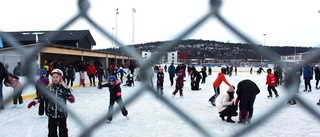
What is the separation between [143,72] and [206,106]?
22.7 ft

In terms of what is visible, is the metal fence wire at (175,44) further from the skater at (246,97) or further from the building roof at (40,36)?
the skater at (246,97)

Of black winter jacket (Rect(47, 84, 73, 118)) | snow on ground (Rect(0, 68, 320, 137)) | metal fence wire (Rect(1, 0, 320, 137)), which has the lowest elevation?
snow on ground (Rect(0, 68, 320, 137))

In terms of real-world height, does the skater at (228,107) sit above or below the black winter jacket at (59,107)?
below

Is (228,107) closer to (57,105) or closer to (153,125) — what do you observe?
(153,125)

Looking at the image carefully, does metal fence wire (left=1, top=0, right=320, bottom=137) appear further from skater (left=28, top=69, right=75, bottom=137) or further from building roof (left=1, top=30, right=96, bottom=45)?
skater (left=28, top=69, right=75, bottom=137)

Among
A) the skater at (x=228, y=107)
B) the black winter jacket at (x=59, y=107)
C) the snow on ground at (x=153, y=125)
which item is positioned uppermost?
the black winter jacket at (x=59, y=107)

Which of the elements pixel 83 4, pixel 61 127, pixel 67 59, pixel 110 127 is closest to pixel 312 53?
pixel 83 4

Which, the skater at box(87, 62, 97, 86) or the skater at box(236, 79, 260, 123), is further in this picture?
the skater at box(87, 62, 97, 86)

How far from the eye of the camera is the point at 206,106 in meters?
→ 7.66

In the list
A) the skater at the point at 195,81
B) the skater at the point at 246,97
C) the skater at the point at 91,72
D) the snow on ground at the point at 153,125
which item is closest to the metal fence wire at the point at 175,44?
the snow on ground at the point at 153,125

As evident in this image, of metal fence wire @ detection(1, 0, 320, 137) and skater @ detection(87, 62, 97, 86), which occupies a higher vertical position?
metal fence wire @ detection(1, 0, 320, 137)

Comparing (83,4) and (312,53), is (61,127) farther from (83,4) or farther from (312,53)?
(312,53)

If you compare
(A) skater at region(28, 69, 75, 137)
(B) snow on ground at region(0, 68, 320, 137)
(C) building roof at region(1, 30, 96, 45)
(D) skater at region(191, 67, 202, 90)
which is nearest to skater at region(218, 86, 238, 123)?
(B) snow on ground at region(0, 68, 320, 137)

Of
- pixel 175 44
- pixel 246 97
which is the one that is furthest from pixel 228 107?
pixel 175 44
